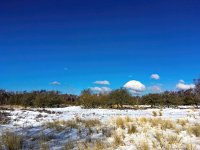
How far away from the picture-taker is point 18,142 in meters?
10.7

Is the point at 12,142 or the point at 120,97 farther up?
the point at 120,97

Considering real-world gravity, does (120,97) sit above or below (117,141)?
above

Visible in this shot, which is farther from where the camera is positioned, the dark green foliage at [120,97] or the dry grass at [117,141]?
the dark green foliage at [120,97]

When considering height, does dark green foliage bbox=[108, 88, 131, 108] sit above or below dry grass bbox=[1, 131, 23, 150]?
above

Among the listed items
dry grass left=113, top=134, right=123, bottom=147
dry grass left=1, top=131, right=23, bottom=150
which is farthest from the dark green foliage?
dry grass left=1, top=131, right=23, bottom=150

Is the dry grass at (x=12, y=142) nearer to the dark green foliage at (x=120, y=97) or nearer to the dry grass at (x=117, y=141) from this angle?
the dry grass at (x=117, y=141)

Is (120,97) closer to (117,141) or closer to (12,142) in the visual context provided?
(117,141)

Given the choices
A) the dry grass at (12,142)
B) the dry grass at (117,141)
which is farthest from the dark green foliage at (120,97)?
the dry grass at (12,142)

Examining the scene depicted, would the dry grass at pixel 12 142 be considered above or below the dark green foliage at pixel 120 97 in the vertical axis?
below

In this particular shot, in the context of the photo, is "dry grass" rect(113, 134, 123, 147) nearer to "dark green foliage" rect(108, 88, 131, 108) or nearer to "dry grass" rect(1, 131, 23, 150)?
"dry grass" rect(1, 131, 23, 150)

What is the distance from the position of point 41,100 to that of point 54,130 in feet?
158

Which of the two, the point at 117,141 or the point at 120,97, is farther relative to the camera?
the point at 120,97

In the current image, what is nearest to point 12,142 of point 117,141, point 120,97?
point 117,141

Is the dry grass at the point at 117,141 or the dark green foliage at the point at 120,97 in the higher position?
the dark green foliage at the point at 120,97
